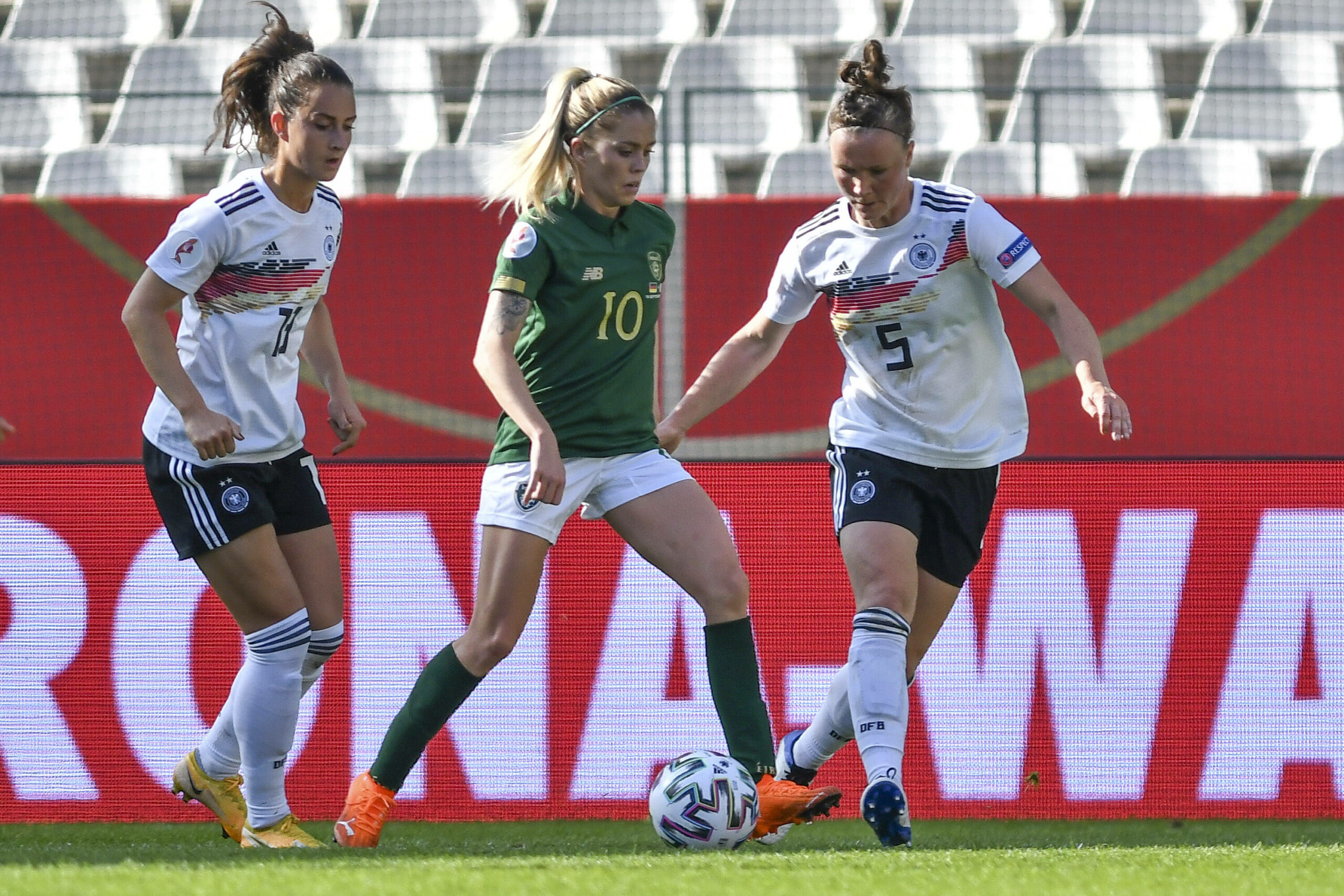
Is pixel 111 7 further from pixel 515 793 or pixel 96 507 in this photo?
pixel 515 793

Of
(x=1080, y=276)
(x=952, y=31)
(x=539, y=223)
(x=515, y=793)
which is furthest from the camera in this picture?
(x=952, y=31)

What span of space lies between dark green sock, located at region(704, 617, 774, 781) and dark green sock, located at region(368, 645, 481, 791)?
22.8 inches

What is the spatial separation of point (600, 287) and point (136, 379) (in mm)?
4264

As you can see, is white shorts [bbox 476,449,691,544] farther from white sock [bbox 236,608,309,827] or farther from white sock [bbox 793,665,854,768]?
white sock [bbox 793,665,854,768]

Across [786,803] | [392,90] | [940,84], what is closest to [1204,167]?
[940,84]

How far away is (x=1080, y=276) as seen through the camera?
7.43m

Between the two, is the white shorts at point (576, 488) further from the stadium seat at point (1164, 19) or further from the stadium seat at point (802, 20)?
the stadium seat at point (1164, 19)

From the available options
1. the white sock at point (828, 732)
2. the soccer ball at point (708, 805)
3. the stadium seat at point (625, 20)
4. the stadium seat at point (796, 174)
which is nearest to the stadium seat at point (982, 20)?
the stadium seat at point (625, 20)

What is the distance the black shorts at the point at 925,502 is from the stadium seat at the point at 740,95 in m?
4.92

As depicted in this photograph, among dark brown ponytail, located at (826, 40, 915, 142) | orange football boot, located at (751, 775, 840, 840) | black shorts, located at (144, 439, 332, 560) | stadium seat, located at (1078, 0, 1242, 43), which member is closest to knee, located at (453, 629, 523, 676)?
black shorts, located at (144, 439, 332, 560)

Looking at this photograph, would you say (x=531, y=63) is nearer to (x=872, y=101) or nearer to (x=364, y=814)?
(x=872, y=101)

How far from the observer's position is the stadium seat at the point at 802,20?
32.4ft

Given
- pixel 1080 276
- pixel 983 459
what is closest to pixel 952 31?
pixel 1080 276

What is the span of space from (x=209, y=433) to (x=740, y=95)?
586 cm
